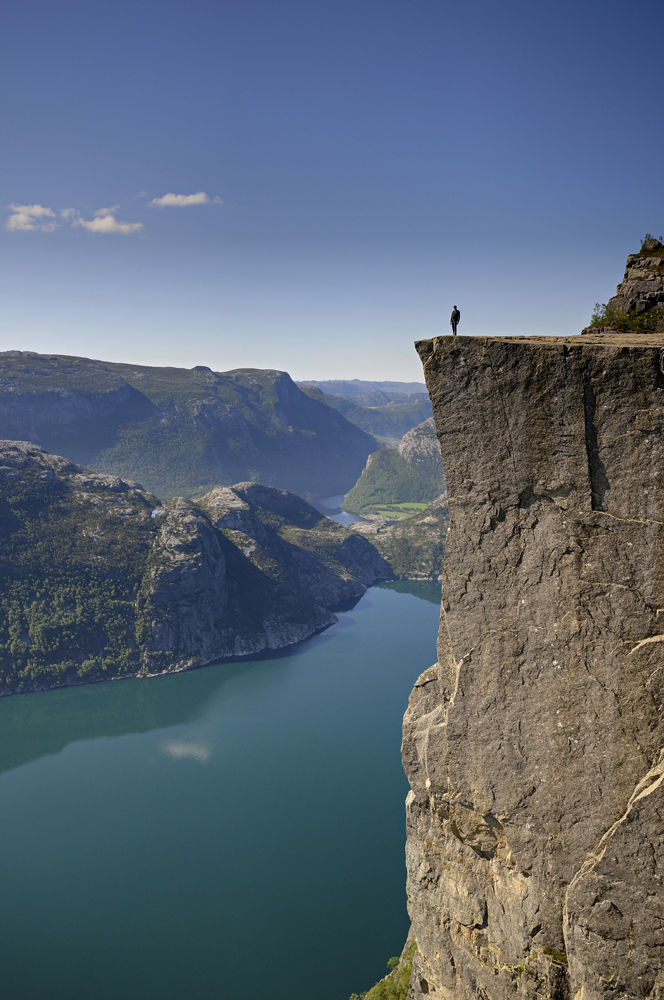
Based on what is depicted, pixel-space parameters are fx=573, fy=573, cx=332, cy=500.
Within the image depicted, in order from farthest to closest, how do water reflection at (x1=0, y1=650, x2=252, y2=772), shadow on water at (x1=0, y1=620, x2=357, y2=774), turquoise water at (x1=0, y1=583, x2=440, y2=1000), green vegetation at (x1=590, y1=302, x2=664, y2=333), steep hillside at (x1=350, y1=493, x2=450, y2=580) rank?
steep hillside at (x1=350, y1=493, x2=450, y2=580)
shadow on water at (x1=0, y1=620, x2=357, y2=774)
water reflection at (x1=0, y1=650, x2=252, y2=772)
turquoise water at (x1=0, y1=583, x2=440, y2=1000)
green vegetation at (x1=590, y1=302, x2=664, y2=333)

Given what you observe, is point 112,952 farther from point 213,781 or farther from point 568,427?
point 568,427

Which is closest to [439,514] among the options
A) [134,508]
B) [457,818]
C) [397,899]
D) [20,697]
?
[134,508]

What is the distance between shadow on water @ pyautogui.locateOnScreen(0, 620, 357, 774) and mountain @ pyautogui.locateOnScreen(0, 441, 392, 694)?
2.76 meters

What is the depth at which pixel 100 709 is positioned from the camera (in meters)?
80.6

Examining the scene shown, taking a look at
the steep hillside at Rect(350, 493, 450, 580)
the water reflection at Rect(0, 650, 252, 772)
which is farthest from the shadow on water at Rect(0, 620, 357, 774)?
the steep hillside at Rect(350, 493, 450, 580)

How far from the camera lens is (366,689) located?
270 feet

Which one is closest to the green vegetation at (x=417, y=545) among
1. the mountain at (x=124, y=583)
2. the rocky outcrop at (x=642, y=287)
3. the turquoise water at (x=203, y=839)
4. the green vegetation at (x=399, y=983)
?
the mountain at (x=124, y=583)

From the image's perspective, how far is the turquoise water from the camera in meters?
38.3

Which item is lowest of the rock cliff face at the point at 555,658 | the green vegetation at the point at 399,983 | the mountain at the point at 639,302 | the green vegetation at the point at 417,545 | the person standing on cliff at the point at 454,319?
the green vegetation at the point at 417,545

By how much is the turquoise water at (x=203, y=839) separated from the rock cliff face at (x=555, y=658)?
107ft

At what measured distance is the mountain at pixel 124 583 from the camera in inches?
3583

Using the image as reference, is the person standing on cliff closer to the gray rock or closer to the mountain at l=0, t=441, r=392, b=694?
the gray rock

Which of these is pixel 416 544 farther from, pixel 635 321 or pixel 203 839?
pixel 635 321

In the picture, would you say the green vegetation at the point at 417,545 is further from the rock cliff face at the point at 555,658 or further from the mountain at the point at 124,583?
the rock cliff face at the point at 555,658
